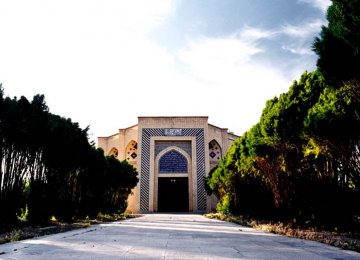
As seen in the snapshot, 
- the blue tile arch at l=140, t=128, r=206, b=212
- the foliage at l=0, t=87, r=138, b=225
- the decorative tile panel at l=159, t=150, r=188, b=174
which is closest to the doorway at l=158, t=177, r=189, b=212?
the decorative tile panel at l=159, t=150, r=188, b=174

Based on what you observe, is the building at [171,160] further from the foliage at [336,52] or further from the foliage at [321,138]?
the foliage at [336,52]

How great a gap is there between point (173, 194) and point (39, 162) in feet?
86.5

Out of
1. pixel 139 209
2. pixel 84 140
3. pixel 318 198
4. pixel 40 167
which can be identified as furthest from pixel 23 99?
pixel 139 209

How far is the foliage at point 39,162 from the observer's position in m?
9.71

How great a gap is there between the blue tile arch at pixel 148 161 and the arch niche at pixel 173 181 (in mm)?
870

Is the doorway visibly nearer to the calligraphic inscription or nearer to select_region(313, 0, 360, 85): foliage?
the calligraphic inscription

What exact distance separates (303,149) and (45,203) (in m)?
8.71

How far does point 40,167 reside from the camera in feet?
37.5

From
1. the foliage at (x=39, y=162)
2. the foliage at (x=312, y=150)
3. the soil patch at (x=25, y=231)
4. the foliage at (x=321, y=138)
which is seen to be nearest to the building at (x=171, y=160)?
the foliage at (x=39, y=162)

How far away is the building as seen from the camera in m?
34.6

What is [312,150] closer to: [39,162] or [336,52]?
[336,52]

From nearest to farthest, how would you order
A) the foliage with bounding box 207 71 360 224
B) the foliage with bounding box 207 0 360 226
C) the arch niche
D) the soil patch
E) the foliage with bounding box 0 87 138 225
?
the foliage with bounding box 207 0 360 226 < the soil patch < the foliage with bounding box 207 71 360 224 < the foliage with bounding box 0 87 138 225 < the arch niche

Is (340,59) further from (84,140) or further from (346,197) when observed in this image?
(84,140)

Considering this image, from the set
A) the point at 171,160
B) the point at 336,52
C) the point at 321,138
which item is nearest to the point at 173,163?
the point at 171,160
